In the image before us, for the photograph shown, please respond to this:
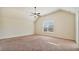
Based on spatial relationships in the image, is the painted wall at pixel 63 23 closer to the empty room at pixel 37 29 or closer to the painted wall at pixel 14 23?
the empty room at pixel 37 29

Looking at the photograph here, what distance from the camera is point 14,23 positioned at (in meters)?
2.17

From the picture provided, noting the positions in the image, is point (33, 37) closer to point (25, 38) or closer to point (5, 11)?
point (25, 38)

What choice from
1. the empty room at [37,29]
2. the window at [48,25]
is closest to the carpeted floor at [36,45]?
the empty room at [37,29]

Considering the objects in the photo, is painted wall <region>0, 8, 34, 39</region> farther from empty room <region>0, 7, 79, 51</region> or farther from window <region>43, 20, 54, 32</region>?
window <region>43, 20, 54, 32</region>

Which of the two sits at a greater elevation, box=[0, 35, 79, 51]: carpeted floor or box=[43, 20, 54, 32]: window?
box=[43, 20, 54, 32]: window

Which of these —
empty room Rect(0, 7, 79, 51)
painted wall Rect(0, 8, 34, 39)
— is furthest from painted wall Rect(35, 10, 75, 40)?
painted wall Rect(0, 8, 34, 39)

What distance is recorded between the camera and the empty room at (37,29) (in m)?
2.16

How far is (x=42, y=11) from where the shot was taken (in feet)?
7.20

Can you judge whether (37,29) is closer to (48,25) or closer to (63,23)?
(48,25)

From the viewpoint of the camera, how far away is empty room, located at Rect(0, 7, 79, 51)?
216 cm

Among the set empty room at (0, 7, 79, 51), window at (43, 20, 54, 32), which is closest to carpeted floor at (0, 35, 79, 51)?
empty room at (0, 7, 79, 51)

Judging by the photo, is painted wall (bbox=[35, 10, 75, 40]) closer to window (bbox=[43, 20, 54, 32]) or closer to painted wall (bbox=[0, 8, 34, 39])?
window (bbox=[43, 20, 54, 32])
